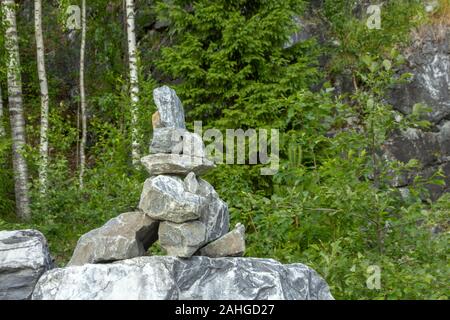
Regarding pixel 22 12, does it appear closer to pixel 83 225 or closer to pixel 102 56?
pixel 102 56

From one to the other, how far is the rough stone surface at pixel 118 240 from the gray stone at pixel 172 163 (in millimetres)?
455

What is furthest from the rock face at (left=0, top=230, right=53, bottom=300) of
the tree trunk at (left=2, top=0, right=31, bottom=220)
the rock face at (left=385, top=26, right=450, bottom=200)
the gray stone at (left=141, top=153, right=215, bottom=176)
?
the rock face at (left=385, top=26, right=450, bottom=200)

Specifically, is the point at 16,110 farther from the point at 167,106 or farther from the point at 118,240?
the point at 118,240

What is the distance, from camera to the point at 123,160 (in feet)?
38.4

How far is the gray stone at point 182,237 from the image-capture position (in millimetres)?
5848

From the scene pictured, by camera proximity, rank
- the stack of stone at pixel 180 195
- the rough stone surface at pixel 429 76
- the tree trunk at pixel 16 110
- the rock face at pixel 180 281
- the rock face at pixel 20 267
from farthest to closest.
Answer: the rough stone surface at pixel 429 76, the tree trunk at pixel 16 110, the stack of stone at pixel 180 195, the rock face at pixel 20 267, the rock face at pixel 180 281

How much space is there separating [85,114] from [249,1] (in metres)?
5.25

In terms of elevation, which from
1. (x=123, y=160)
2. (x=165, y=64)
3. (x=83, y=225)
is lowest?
(x=83, y=225)

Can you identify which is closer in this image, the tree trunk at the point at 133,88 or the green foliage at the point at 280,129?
the green foliage at the point at 280,129

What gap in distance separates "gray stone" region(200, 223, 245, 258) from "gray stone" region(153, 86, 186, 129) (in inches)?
45.8

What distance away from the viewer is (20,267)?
5777 millimetres

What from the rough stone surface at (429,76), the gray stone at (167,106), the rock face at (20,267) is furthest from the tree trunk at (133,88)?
the rough stone surface at (429,76)

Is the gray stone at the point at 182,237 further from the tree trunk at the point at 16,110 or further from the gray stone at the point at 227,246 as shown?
the tree trunk at the point at 16,110

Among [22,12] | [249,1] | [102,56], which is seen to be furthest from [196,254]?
[22,12]
